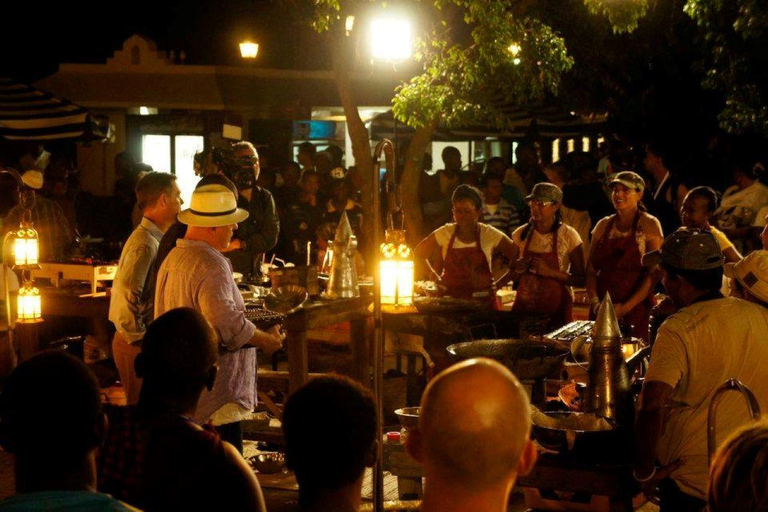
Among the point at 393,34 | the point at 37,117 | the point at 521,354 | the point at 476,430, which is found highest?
the point at 37,117

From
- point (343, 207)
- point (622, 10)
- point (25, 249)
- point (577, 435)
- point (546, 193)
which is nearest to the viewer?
point (577, 435)

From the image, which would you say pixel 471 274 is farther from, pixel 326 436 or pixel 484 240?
pixel 326 436

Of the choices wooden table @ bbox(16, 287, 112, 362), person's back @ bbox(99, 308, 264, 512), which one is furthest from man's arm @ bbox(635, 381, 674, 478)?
wooden table @ bbox(16, 287, 112, 362)

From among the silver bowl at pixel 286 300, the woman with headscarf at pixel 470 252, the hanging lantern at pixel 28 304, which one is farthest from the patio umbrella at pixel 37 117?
the silver bowl at pixel 286 300

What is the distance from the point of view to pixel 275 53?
90.3 ft

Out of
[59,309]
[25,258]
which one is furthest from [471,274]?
[59,309]

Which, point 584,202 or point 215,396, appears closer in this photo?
point 215,396

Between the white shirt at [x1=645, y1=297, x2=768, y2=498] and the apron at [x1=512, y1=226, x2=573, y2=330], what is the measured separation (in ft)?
12.8

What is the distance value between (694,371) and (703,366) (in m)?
0.05

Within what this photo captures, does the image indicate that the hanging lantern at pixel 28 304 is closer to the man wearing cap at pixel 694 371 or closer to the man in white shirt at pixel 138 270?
the man in white shirt at pixel 138 270

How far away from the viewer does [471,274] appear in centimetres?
877

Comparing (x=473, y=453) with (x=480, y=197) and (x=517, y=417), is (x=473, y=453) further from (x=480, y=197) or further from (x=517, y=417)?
(x=480, y=197)

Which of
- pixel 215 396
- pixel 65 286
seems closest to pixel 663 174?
pixel 65 286

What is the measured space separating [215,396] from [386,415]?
11.1ft
